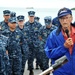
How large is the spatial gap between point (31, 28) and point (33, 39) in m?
0.34

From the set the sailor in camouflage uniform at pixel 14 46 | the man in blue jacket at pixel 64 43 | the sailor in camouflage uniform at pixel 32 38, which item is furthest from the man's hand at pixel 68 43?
the sailor in camouflage uniform at pixel 32 38

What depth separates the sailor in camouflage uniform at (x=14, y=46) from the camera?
7.58 m

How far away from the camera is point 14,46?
25.1 feet

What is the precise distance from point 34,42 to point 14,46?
2.09 m

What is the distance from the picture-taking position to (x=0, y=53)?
5.71 meters

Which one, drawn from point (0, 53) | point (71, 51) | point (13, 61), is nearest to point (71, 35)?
point (71, 51)

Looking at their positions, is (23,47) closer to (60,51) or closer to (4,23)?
(4,23)

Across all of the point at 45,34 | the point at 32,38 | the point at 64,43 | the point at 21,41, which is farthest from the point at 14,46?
Result: the point at 64,43

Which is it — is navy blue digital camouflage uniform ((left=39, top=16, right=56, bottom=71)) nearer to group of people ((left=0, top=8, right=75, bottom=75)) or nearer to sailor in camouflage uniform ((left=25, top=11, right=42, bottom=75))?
group of people ((left=0, top=8, right=75, bottom=75))

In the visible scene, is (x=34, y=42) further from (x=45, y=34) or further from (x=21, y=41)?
(x=21, y=41)

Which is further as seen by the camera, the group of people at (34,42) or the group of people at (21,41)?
the group of people at (21,41)

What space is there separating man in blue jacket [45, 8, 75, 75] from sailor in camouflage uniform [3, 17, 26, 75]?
3911 mm

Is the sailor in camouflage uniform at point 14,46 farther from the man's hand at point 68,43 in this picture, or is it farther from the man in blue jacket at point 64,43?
the man's hand at point 68,43

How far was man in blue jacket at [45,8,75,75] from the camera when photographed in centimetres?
342
